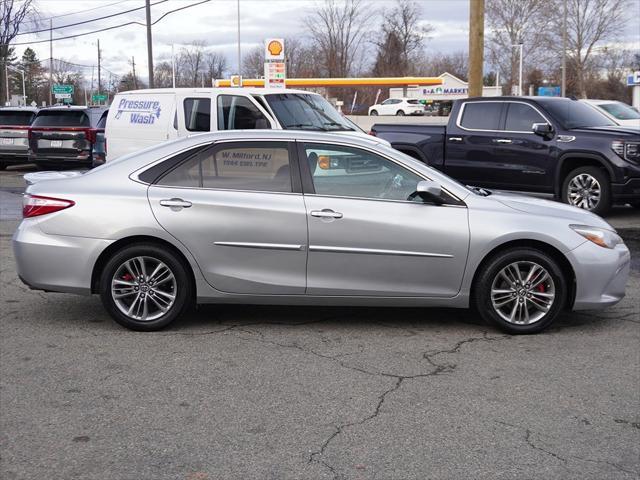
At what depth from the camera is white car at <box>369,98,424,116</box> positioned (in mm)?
61166

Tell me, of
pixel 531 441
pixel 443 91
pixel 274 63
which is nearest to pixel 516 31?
pixel 443 91

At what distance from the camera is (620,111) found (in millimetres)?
18641

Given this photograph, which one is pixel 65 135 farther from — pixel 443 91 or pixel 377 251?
pixel 443 91

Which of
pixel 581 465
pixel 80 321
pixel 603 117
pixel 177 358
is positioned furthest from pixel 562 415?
pixel 603 117

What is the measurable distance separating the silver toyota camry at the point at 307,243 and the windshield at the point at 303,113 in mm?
5639

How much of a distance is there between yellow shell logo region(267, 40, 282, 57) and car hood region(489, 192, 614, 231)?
53.7 ft

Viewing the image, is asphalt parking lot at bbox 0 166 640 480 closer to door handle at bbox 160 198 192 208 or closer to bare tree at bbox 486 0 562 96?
door handle at bbox 160 198 192 208

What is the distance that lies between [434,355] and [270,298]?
1361 millimetres

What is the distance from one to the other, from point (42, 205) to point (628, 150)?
8.89 metres

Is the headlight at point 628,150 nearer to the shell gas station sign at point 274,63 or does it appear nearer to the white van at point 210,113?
the white van at point 210,113

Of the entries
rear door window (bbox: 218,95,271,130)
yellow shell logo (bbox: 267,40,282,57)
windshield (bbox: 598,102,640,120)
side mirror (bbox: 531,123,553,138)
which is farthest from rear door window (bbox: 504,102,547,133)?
yellow shell logo (bbox: 267,40,282,57)

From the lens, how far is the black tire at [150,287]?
19.7 ft

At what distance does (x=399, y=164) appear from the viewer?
20.2ft

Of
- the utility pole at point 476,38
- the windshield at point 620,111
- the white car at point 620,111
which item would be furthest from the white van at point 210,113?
the windshield at point 620,111
